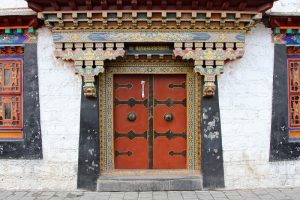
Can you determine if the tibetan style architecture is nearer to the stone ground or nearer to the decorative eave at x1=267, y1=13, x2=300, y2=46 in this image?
the decorative eave at x1=267, y1=13, x2=300, y2=46

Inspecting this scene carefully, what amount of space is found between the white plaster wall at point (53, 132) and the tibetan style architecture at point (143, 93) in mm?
19

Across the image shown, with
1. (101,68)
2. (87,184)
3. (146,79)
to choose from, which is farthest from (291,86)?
(87,184)

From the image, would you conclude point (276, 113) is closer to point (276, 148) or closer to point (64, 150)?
point (276, 148)

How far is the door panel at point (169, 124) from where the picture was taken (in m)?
6.70

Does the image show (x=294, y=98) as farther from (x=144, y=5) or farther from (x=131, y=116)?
(x=144, y=5)

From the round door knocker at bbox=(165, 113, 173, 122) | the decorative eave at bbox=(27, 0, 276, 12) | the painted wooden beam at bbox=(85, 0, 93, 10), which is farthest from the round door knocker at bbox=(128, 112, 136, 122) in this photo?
the painted wooden beam at bbox=(85, 0, 93, 10)

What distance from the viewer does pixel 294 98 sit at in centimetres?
655

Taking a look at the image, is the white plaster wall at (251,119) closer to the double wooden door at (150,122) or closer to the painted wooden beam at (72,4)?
the double wooden door at (150,122)

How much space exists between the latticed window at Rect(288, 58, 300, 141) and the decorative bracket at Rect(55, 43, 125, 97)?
11.0 ft

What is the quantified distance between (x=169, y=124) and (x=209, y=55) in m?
1.61

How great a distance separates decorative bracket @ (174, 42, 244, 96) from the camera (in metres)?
6.12

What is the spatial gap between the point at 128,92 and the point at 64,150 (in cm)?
168

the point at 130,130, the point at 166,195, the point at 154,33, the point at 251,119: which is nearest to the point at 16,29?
the point at 154,33

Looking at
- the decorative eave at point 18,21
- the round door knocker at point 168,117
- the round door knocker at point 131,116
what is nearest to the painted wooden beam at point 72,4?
the decorative eave at point 18,21
